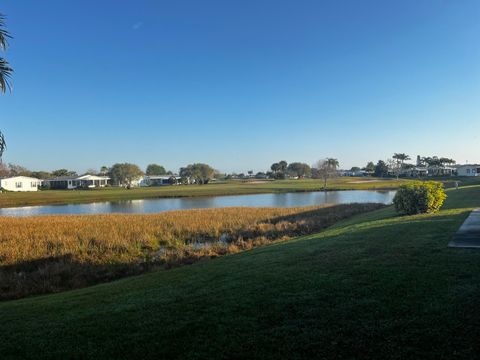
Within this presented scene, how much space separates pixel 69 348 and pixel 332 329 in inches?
121

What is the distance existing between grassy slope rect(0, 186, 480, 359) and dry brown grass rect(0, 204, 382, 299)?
5.83m

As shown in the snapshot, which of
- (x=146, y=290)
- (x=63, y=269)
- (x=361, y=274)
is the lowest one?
(x=63, y=269)

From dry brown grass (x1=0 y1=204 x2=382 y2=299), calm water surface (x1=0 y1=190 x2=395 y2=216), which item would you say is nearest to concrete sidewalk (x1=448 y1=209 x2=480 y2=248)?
dry brown grass (x1=0 y1=204 x2=382 y2=299)

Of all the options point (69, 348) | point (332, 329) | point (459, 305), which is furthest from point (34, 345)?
point (459, 305)

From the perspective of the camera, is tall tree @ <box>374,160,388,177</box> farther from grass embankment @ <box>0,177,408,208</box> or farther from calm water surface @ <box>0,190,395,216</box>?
calm water surface @ <box>0,190,395,216</box>

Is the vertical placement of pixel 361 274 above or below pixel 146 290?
above

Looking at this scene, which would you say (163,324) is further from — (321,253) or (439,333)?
(321,253)

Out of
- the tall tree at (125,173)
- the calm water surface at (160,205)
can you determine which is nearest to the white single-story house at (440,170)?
Answer: the calm water surface at (160,205)

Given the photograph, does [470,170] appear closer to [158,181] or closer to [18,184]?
[158,181]

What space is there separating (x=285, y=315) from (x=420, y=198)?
12966 mm

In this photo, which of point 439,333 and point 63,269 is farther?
point 63,269

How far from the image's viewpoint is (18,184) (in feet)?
283

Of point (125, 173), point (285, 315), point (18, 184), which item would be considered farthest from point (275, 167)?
point (285, 315)

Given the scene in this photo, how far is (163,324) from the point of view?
4.77 m
